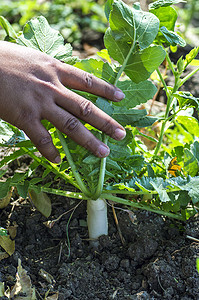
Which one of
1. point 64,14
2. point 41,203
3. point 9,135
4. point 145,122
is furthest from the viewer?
point 64,14

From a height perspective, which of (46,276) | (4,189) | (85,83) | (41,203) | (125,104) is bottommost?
(46,276)

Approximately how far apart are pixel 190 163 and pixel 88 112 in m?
0.53

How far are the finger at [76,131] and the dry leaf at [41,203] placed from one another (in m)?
0.49

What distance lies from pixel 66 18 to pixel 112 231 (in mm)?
2891

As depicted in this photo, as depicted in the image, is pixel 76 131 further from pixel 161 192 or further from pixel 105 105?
pixel 161 192

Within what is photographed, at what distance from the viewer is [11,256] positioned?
5.31 feet

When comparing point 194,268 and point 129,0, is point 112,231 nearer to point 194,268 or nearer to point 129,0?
point 194,268

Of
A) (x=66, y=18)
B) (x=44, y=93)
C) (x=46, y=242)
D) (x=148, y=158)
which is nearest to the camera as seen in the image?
(x=44, y=93)

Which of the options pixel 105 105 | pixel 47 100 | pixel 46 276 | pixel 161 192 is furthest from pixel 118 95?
pixel 46 276

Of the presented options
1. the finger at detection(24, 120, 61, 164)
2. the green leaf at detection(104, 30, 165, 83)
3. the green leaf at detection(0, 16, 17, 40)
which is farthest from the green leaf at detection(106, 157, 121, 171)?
the green leaf at detection(0, 16, 17, 40)

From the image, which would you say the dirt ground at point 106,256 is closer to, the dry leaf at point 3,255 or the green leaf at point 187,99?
the dry leaf at point 3,255

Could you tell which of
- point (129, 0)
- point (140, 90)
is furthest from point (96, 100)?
point (129, 0)

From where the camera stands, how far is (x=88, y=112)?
137cm

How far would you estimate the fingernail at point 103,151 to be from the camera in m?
1.39
